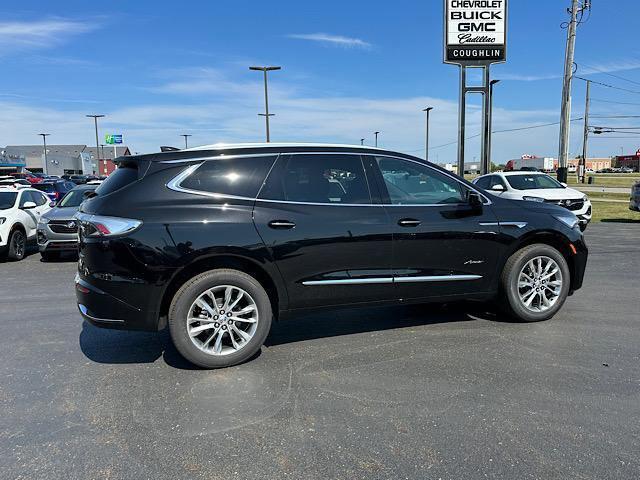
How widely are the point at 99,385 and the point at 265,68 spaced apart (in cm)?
2834

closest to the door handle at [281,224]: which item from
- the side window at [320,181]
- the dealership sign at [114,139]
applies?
the side window at [320,181]

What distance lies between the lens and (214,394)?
361cm

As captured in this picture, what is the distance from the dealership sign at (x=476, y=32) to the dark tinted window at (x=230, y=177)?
15.7 metres

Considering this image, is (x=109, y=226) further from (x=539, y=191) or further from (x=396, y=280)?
(x=539, y=191)

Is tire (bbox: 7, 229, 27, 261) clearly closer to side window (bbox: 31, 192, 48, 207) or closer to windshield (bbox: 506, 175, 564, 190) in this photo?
side window (bbox: 31, 192, 48, 207)

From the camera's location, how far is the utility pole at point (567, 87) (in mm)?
24484

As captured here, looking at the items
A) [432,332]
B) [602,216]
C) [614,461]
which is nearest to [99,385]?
[432,332]

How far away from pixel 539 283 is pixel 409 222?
1.72 m

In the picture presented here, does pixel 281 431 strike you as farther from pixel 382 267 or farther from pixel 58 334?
pixel 58 334

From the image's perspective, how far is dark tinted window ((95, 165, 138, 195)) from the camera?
4047 mm

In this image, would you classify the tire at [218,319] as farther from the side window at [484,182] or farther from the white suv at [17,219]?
the side window at [484,182]

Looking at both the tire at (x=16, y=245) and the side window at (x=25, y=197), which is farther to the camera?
the side window at (x=25, y=197)

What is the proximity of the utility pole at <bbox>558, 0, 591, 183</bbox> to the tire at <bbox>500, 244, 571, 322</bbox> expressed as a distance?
821 inches

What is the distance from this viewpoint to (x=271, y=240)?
4.07 m
